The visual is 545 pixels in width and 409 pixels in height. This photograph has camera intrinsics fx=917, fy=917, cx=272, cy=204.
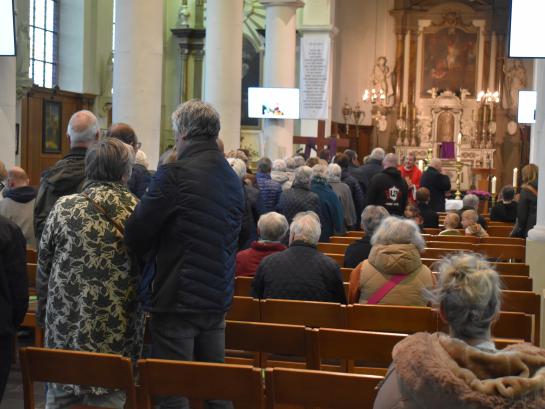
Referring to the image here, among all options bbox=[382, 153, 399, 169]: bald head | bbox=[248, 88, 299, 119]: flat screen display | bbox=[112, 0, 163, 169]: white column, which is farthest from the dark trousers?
bbox=[248, 88, 299, 119]: flat screen display

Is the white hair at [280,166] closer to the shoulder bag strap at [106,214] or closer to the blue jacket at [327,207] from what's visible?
the blue jacket at [327,207]

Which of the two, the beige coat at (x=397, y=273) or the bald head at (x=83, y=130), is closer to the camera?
the bald head at (x=83, y=130)

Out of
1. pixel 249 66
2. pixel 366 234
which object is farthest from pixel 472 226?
pixel 249 66

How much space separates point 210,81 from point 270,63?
3.35m

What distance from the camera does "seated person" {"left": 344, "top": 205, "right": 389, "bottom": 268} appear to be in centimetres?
723

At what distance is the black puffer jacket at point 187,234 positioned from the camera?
13.8ft

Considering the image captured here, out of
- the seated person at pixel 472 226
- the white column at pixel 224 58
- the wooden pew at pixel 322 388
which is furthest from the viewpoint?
the white column at pixel 224 58

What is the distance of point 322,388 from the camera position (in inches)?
141

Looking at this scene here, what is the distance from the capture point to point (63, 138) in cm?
2080

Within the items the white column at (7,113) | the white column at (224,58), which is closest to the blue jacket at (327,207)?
the white column at (7,113)

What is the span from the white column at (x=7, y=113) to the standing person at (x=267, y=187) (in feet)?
9.09

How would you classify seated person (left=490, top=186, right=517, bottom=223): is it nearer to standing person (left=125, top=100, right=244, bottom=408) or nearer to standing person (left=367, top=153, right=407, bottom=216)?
standing person (left=367, top=153, right=407, bottom=216)

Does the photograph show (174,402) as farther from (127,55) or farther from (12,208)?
(127,55)

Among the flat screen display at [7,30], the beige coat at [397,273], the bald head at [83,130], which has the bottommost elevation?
the beige coat at [397,273]
